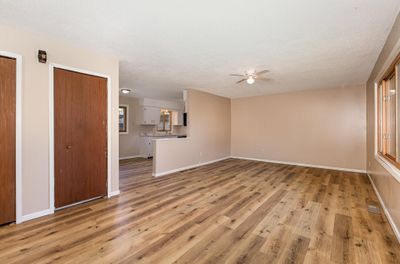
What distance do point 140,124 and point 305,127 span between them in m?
6.05

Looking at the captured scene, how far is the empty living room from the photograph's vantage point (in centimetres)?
188

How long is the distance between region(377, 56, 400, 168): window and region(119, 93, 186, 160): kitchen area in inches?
207

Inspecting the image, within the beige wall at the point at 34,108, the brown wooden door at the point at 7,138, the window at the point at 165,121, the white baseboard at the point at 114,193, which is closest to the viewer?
the brown wooden door at the point at 7,138

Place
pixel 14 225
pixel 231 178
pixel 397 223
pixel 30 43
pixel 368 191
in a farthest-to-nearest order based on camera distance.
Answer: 1. pixel 231 178
2. pixel 368 191
3. pixel 30 43
4. pixel 14 225
5. pixel 397 223

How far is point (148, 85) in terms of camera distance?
539 centimetres

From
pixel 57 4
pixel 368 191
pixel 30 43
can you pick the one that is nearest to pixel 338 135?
pixel 368 191

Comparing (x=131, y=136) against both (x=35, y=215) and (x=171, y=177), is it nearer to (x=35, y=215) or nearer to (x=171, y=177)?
(x=171, y=177)

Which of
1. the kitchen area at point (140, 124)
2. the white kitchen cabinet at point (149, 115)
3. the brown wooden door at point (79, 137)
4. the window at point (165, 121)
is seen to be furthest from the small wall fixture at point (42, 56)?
the window at point (165, 121)

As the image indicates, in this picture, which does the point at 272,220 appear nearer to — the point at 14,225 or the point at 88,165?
the point at 88,165

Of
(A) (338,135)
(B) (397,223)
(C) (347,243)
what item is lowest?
(C) (347,243)

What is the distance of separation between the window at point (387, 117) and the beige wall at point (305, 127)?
1.86 meters

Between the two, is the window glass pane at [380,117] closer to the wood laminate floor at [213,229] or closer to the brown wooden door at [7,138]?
the wood laminate floor at [213,229]

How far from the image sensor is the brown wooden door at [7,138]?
2.23m

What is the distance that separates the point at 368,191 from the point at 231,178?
2641mm
